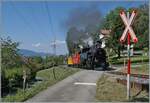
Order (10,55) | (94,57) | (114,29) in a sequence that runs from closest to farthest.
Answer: (10,55) → (94,57) → (114,29)

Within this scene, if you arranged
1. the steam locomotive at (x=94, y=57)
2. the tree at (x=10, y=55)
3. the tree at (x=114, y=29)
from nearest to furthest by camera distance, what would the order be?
the tree at (x=10, y=55) < the steam locomotive at (x=94, y=57) < the tree at (x=114, y=29)

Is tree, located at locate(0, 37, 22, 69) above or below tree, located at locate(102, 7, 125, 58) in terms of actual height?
below

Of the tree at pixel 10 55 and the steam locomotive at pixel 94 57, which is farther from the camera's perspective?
the steam locomotive at pixel 94 57

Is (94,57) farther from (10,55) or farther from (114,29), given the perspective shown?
(114,29)

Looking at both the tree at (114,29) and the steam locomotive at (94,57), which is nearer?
the steam locomotive at (94,57)

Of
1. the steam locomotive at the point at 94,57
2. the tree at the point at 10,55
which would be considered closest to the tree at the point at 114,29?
the steam locomotive at the point at 94,57

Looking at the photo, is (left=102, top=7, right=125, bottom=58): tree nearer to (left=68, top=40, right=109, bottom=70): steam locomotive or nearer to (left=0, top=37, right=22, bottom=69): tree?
(left=68, top=40, right=109, bottom=70): steam locomotive

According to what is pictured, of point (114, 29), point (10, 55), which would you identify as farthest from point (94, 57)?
point (114, 29)

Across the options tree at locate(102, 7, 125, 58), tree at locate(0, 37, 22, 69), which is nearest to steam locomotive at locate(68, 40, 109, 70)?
tree at locate(0, 37, 22, 69)

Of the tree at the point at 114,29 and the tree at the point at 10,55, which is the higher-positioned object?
the tree at the point at 114,29

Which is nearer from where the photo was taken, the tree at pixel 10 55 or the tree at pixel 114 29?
the tree at pixel 10 55

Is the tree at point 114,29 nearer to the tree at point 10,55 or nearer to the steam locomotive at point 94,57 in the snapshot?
the steam locomotive at point 94,57

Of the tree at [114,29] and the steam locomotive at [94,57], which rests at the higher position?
the tree at [114,29]

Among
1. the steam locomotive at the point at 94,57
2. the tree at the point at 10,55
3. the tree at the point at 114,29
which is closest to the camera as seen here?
the tree at the point at 10,55
